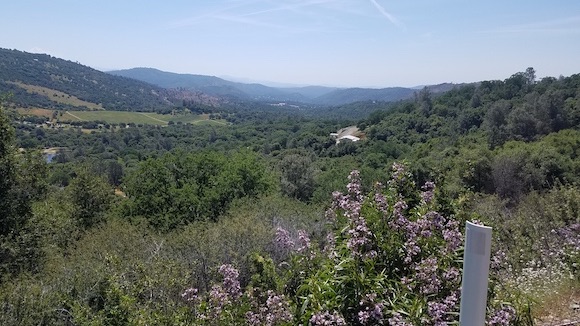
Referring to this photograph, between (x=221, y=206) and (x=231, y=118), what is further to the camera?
(x=231, y=118)

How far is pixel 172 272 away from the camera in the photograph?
7203 mm

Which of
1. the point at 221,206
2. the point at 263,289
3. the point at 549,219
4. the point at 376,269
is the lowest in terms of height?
the point at 221,206

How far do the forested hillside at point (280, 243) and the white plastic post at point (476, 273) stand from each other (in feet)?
3.17

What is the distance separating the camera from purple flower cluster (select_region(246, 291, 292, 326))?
277 centimetres

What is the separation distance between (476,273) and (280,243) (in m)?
2.73

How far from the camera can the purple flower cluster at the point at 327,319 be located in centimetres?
227

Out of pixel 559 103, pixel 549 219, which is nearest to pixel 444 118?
pixel 559 103

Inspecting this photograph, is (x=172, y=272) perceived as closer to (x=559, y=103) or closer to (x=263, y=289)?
(x=263, y=289)

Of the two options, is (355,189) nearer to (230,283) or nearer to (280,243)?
(280,243)

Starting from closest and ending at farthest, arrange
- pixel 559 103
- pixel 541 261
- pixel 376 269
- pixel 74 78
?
1. pixel 376 269
2. pixel 541 261
3. pixel 559 103
4. pixel 74 78

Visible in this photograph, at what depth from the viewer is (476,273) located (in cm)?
133

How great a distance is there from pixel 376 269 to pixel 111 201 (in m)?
21.5

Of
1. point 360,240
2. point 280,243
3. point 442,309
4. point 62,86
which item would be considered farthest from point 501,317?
point 62,86

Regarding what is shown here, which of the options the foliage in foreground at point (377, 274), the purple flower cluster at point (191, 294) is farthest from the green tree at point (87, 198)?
the foliage in foreground at point (377, 274)
